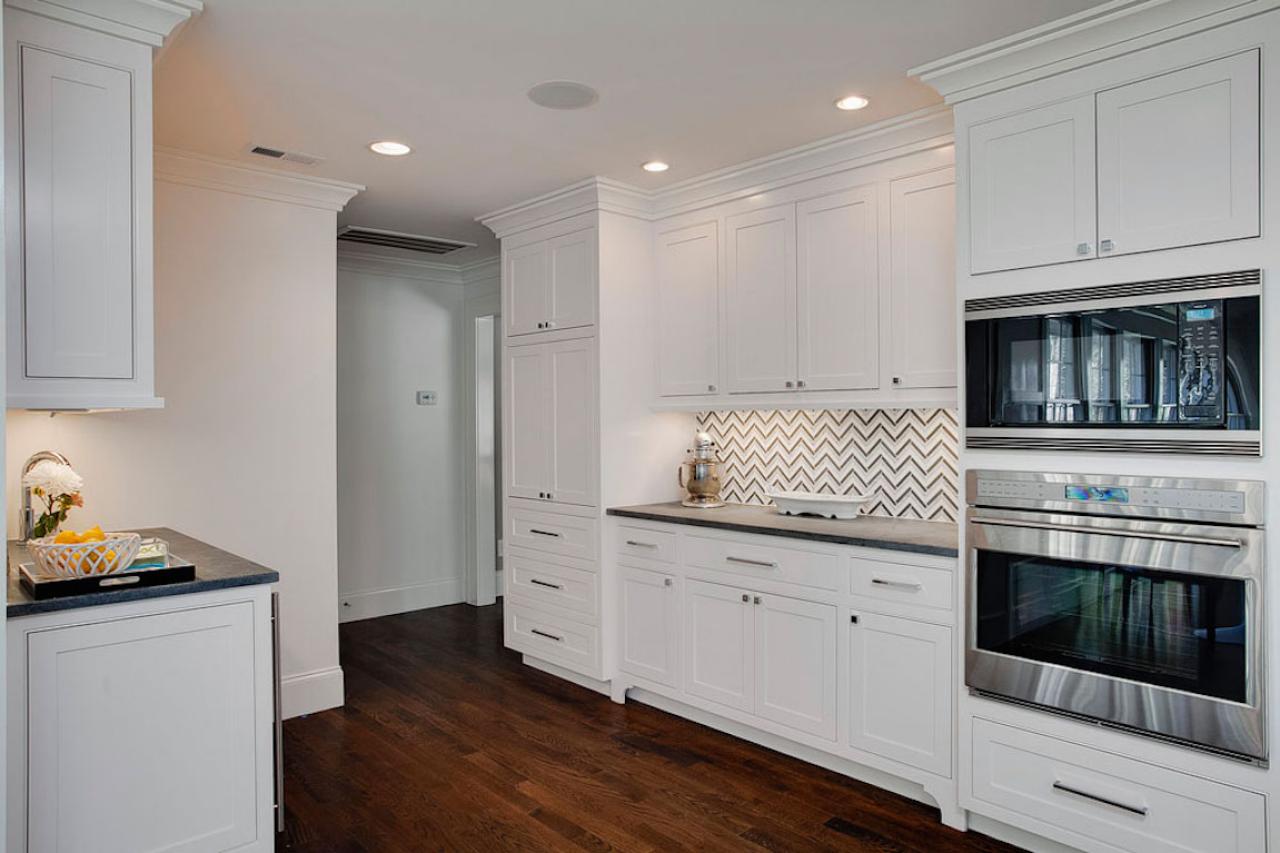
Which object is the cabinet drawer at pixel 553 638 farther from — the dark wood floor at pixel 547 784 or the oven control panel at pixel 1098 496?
the oven control panel at pixel 1098 496

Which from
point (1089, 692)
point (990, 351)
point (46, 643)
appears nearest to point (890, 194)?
point (990, 351)

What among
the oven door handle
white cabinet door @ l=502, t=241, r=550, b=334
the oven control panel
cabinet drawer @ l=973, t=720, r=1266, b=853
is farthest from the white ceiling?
cabinet drawer @ l=973, t=720, r=1266, b=853

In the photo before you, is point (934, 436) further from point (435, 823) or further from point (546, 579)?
point (435, 823)

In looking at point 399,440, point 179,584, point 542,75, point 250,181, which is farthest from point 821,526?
point 399,440

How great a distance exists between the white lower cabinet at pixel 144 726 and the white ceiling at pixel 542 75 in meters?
1.67

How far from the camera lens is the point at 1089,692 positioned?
7.89 feet

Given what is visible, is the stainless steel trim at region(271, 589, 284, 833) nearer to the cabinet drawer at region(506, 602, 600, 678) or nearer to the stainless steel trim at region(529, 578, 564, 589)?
the cabinet drawer at region(506, 602, 600, 678)

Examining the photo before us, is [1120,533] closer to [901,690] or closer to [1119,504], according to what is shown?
[1119,504]

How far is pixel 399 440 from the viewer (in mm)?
5773

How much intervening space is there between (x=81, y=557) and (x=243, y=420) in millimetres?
1717

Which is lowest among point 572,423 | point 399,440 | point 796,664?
point 796,664

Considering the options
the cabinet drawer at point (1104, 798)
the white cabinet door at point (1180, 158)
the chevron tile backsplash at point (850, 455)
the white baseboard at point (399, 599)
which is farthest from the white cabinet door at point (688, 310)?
the white baseboard at point (399, 599)

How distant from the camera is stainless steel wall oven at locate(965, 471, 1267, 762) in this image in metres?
2.15

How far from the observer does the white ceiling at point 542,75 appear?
237 cm
